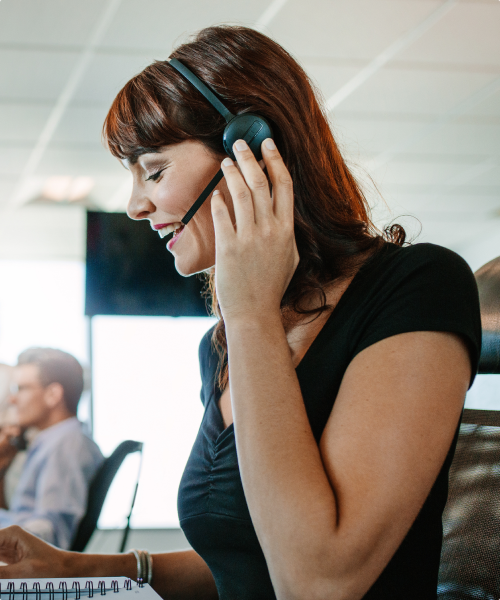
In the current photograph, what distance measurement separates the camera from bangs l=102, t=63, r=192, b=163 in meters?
0.82

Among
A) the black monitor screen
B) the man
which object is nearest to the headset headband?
the man

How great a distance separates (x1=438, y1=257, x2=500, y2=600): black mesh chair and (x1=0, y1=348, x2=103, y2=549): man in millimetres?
1518

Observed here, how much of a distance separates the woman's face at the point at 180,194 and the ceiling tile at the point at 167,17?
1836 millimetres

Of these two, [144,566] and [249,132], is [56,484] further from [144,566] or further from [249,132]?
[249,132]

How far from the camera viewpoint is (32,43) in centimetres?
274

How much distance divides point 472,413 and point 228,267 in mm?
664

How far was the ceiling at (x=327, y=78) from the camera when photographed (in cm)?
252

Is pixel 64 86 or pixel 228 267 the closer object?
pixel 228 267

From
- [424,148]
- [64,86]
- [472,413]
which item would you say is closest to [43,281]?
[64,86]

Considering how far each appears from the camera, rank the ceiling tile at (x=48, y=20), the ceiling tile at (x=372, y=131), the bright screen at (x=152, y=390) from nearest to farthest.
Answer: the ceiling tile at (x=48, y=20)
the ceiling tile at (x=372, y=131)
the bright screen at (x=152, y=390)

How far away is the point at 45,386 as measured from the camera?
8.98 ft

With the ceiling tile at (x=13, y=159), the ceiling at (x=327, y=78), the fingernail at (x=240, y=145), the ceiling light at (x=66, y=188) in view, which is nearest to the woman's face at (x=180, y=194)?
the fingernail at (x=240, y=145)

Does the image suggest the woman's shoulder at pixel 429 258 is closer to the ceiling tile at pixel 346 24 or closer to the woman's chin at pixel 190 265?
the woman's chin at pixel 190 265

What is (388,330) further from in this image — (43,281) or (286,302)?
(43,281)
